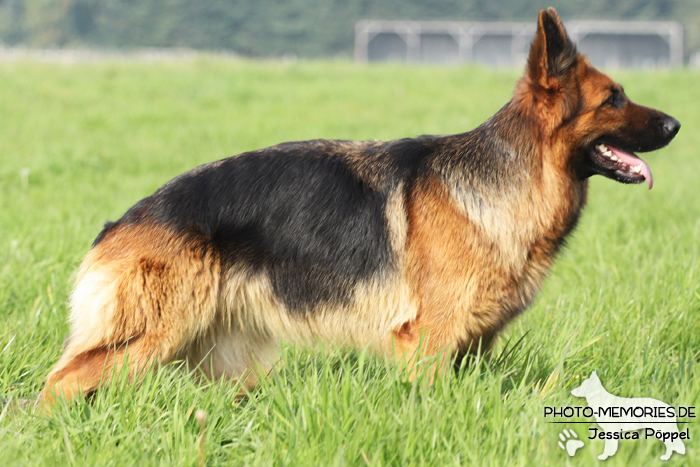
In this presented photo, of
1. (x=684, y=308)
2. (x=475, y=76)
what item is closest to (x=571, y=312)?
(x=684, y=308)

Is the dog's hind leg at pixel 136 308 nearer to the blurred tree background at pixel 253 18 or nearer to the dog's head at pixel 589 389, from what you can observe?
the dog's head at pixel 589 389

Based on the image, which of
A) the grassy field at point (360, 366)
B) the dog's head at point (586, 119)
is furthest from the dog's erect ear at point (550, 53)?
the grassy field at point (360, 366)

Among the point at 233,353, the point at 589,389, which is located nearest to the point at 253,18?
the point at 233,353

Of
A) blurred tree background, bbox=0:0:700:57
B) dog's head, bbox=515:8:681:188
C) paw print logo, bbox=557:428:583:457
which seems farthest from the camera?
blurred tree background, bbox=0:0:700:57

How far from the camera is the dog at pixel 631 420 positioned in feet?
7.10

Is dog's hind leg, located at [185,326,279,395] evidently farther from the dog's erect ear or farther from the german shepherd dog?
A: the dog's erect ear

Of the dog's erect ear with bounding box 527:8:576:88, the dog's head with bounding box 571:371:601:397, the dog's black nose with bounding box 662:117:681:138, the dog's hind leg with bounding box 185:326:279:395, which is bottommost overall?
the dog's hind leg with bounding box 185:326:279:395

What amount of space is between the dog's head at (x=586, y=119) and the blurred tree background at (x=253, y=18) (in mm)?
68250

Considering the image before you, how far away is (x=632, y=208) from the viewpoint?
7168 mm

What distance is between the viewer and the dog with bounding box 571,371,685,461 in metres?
2.16

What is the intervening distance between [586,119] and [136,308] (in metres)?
2.11

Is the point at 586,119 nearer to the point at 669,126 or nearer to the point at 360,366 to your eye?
the point at 669,126

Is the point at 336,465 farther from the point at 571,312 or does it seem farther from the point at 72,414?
the point at 571,312

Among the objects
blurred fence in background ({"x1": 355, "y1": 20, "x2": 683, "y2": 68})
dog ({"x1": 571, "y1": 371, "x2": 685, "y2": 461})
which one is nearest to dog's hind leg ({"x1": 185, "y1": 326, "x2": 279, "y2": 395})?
dog ({"x1": 571, "y1": 371, "x2": 685, "y2": 461})
